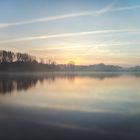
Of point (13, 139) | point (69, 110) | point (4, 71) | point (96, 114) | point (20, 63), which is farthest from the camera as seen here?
point (20, 63)

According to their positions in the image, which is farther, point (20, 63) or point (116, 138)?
point (20, 63)

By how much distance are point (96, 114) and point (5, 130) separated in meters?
4.81

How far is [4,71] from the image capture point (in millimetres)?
96812

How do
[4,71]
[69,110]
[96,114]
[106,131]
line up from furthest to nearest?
[4,71] < [69,110] < [96,114] < [106,131]

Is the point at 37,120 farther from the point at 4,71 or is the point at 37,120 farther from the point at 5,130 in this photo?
the point at 4,71

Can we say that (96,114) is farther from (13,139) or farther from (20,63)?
(20,63)

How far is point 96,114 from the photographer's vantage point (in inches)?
484

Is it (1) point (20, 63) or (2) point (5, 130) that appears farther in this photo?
(1) point (20, 63)

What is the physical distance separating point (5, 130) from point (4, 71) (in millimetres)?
90629

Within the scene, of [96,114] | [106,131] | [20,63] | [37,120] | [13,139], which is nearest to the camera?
[13,139]

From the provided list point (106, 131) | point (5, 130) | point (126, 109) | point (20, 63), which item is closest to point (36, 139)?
point (5, 130)

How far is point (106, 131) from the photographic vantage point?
9141 millimetres

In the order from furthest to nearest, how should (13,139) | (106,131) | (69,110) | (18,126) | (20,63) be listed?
(20,63) < (69,110) < (18,126) < (106,131) < (13,139)

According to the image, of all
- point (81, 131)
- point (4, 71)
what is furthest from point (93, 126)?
point (4, 71)
